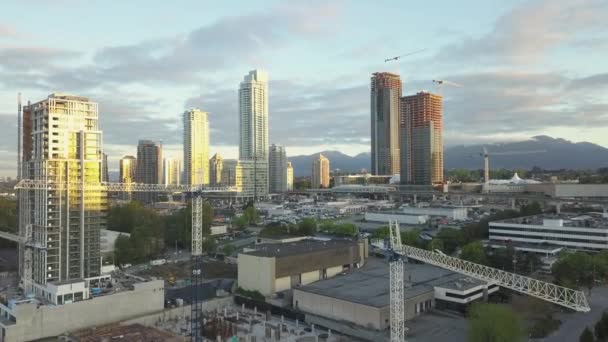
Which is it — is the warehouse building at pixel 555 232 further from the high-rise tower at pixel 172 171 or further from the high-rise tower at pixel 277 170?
the high-rise tower at pixel 172 171

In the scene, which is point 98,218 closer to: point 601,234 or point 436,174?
point 601,234

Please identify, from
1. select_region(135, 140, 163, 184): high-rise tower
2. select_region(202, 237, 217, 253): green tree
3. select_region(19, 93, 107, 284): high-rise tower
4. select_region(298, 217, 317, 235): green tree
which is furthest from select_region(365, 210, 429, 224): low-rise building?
select_region(135, 140, 163, 184): high-rise tower

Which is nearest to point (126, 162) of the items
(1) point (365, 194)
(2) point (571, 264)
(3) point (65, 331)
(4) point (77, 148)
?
(1) point (365, 194)

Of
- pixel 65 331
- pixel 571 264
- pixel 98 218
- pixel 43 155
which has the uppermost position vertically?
pixel 43 155

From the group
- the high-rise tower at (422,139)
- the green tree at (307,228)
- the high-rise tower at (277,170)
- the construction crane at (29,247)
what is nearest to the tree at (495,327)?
the construction crane at (29,247)

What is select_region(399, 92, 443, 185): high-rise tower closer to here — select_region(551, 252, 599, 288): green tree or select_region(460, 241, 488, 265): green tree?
select_region(460, 241, 488, 265): green tree

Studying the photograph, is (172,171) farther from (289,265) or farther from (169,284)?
(289,265)

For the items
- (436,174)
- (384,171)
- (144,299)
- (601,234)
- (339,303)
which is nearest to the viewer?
(339,303)
